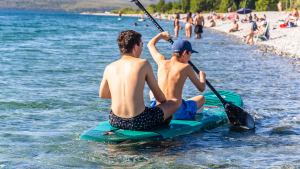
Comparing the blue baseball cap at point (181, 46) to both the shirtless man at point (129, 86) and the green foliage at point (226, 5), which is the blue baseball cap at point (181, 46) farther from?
the green foliage at point (226, 5)

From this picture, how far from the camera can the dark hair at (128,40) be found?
4184 mm

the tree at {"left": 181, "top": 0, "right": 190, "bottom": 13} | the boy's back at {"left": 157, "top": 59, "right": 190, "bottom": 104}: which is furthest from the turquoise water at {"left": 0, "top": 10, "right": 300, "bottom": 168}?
the tree at {"left": 181, "top": 0, "right": 190, "bottom": 13}

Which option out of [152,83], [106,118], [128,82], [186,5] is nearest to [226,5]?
[186,5]

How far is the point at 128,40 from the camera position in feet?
13.7

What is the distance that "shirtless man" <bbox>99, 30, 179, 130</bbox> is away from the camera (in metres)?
4.14

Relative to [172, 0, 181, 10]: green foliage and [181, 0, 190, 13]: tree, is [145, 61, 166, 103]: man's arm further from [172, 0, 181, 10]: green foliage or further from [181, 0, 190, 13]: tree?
[172, 0, 181, 10]: green foliage

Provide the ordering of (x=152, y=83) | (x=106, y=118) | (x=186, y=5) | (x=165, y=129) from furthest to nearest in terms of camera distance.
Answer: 1. (x=186, y=5)
2. (x=106, y=118)
3. (x=165, y=129)
4. (x=152, y=83)

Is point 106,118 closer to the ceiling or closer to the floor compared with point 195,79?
closer to the floor

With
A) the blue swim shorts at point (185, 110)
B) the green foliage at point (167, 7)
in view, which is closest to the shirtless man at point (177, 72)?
the blue swim shorts at point (185, 110)

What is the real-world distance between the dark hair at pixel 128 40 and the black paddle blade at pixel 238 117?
2.40m

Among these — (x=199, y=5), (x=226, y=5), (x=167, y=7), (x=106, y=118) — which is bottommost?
(x=106, y=118)

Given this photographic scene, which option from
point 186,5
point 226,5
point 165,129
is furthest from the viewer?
point 186,5

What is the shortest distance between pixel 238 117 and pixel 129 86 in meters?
2.44

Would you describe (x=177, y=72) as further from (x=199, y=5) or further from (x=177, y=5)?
(x=177, y=5)
